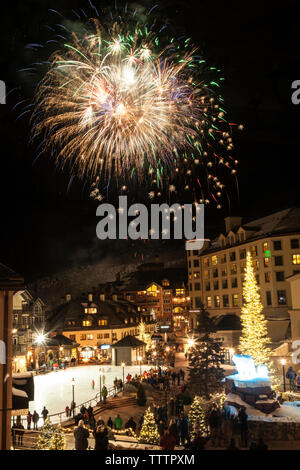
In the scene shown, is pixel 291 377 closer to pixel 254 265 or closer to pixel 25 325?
pixel 254 265

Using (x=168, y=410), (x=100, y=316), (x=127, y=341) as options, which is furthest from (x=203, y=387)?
(x=100, y=316)

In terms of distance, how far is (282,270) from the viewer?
147 feet

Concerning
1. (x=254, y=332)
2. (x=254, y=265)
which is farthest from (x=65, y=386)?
(x=254, y=265)

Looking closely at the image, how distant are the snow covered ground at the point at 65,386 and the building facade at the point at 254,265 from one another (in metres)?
16.1

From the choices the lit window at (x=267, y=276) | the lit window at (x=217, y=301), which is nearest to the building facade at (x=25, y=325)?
the lit window at (x=217, y=301)

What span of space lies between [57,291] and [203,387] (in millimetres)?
83328

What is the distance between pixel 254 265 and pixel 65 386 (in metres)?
27.5

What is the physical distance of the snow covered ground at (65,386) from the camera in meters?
26.3

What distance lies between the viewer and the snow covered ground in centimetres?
2633

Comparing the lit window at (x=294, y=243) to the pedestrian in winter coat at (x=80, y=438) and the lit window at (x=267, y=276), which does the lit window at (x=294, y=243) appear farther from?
the pedestrian in winter coat at (x=80, y=438)

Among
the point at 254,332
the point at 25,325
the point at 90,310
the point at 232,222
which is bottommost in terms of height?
the point at 254,332

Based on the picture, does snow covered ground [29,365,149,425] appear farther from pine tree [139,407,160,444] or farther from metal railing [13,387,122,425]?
pine tree [139,407,160,444]

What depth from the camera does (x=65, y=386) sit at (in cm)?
3297
